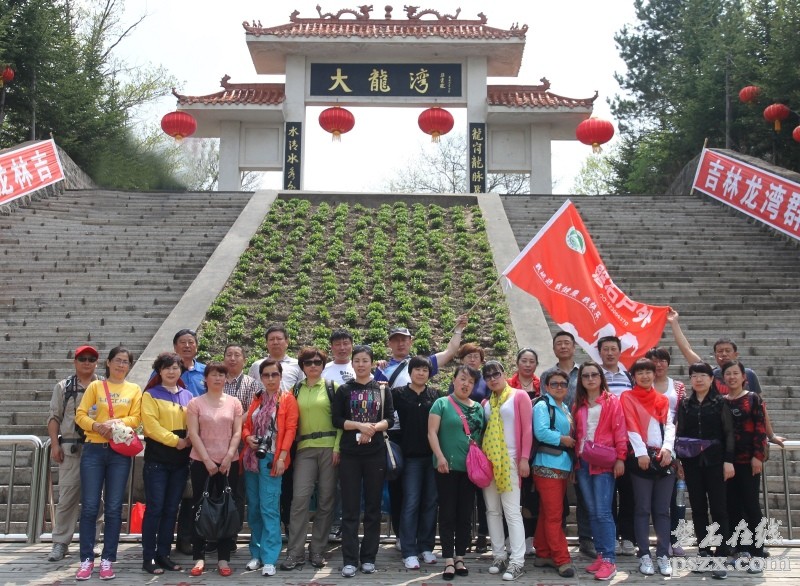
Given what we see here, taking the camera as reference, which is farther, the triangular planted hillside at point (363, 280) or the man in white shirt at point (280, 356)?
the triangular planted hillside at point (363, 280)

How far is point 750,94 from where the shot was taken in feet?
58.5

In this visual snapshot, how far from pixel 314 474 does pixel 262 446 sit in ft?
1.30

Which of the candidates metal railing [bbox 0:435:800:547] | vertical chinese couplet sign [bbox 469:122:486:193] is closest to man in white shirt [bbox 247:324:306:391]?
metal railing [bbox 0:435:800:547]

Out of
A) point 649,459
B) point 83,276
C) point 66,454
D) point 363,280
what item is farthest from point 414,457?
point 83,276

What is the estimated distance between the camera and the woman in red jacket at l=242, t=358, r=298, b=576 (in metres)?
5.09

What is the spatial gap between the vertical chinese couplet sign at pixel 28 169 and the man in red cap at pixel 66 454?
9.92 m

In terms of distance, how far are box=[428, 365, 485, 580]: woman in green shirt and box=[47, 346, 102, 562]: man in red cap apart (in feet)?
7.79

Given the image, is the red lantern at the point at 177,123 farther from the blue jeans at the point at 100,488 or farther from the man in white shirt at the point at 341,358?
the blue jeans at the point at 100,488

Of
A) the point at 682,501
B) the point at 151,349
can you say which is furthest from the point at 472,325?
the point at 682,501

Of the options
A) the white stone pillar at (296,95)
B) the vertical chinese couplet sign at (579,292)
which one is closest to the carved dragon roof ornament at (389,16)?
the white stone pillar at (296,95)

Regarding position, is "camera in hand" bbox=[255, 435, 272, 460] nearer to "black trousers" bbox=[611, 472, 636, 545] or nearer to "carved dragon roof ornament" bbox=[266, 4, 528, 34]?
"black trousers" bbox=[611, 472, 636, 545]

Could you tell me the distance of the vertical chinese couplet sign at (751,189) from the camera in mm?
12953

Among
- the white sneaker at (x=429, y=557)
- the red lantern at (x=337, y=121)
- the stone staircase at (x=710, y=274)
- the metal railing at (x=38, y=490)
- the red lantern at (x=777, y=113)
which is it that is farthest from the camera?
the red lantern at (x=337, y=121)

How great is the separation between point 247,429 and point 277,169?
49.3ft
